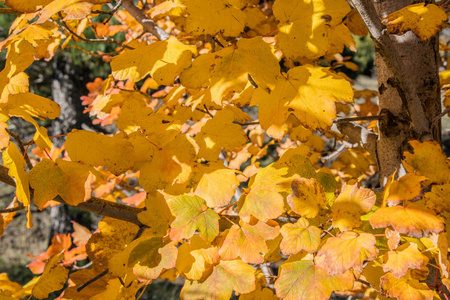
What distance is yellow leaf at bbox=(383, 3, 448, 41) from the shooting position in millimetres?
704

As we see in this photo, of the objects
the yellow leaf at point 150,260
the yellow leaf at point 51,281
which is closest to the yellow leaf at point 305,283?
the yellow leaf at point 150,260

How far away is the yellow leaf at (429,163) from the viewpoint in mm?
789

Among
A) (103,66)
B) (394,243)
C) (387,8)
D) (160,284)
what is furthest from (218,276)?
(103,66)

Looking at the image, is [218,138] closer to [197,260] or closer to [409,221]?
[197,260]

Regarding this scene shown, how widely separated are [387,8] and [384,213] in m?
0.62

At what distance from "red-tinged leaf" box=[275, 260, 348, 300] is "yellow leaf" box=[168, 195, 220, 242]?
0.16 metres

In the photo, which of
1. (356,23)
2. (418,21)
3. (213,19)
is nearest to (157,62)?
(213,19)

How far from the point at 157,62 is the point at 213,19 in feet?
0.64

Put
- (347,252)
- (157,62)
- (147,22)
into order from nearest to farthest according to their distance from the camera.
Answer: (347,252) < (157,62) < (147,22)

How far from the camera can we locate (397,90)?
953mm

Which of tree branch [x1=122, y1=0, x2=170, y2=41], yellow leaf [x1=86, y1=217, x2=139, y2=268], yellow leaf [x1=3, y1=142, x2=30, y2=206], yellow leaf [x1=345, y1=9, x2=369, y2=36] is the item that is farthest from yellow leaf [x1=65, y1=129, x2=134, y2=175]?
yellow leaf [x1=345, y1=9, x2=369, y2=36]

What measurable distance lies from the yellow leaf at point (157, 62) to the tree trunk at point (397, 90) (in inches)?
22.9

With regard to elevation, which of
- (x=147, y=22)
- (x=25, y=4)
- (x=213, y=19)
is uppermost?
(x=25, y=4)

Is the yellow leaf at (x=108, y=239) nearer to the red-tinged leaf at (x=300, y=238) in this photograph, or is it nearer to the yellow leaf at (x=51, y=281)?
the yellow leaf at (x=51, y=281)
